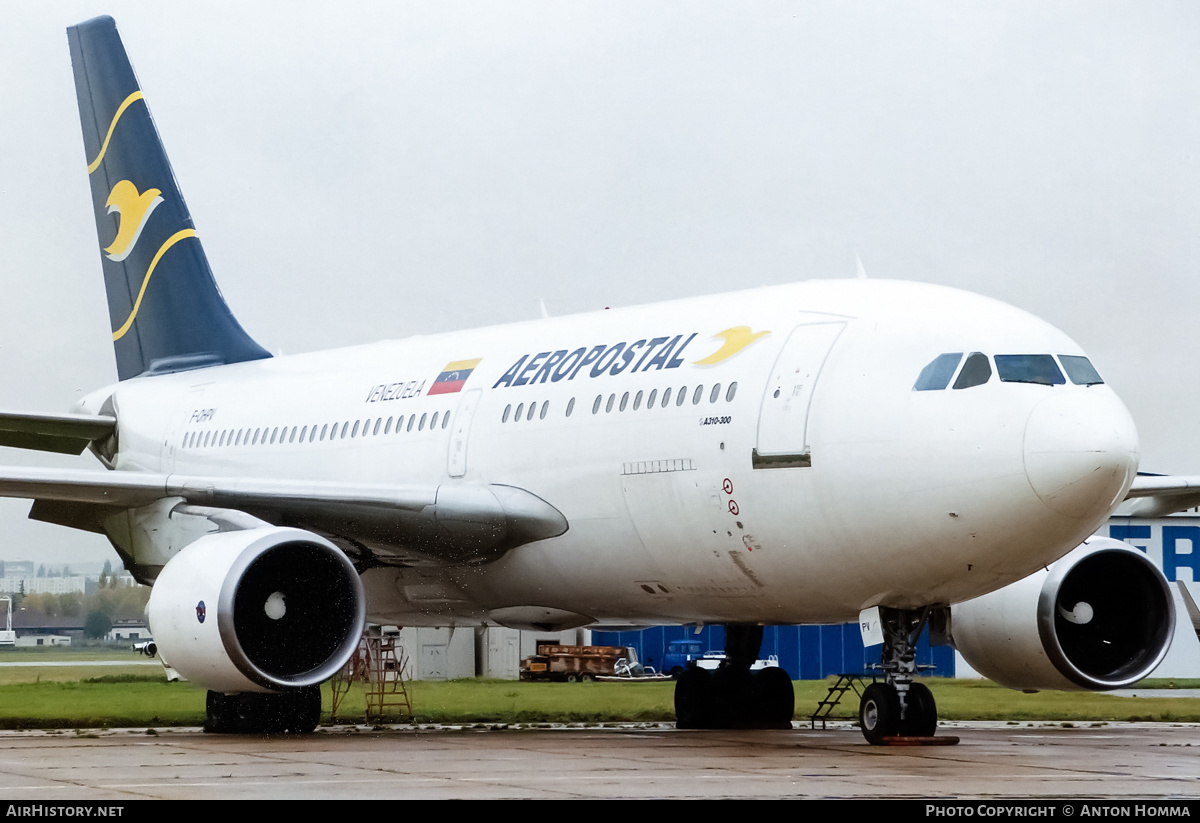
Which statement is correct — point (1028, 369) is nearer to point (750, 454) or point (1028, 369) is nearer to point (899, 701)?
point (750, 454)

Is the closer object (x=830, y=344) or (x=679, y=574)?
(x=830, y=344)

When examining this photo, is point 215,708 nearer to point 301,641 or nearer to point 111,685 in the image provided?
point 301,641

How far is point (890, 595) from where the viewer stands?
12.2m

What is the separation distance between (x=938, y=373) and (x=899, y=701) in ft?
8.01

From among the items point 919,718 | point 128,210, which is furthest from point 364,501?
point 128,210

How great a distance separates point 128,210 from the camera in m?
21.8

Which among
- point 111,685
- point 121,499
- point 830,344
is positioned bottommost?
point 111,685

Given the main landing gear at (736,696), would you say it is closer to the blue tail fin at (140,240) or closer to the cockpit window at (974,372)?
the cockpit window at (974,372)

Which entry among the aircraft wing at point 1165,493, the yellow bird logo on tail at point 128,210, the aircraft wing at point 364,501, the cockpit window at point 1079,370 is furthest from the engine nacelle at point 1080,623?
the yellow bird logo on tail at point 128,210

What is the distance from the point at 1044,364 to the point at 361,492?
5898 mm

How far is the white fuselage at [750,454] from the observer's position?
1133 centimetres

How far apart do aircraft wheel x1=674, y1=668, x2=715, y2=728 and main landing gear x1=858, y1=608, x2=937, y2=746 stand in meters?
3.82

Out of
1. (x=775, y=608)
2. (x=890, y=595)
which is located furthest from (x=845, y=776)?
(x=775, y=608)

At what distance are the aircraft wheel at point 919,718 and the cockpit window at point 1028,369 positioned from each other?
7.94 ft
